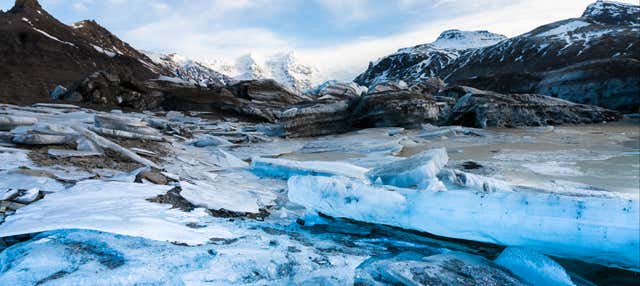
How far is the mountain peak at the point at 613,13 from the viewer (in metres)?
70.6

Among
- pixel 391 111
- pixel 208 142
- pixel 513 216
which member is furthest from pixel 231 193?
pixel 391 111

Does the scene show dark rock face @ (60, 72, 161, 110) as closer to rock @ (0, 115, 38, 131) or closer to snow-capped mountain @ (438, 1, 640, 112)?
rock @ (0, 115, 38, 131)

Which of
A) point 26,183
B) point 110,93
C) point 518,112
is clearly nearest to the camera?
point 26,183

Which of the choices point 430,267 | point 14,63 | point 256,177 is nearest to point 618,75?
point 256,177

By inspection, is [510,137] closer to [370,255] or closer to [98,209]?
[370,255]

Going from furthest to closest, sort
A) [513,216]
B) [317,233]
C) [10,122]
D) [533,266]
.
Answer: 1. [10,122]
2. [317,233]
3. [513,216]
4. [533,266]

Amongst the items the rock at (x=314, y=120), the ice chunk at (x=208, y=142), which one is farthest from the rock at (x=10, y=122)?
the rock at (x=314, y=120)

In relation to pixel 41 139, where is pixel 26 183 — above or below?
below

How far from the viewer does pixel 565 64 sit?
44500mm

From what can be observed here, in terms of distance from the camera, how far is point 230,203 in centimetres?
294

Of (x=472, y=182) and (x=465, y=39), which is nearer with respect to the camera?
(x=472, y=182)

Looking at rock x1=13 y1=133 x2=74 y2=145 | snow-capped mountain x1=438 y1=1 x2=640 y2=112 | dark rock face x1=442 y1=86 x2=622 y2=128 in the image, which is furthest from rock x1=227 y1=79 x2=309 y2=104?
rock x1=13 y1=133 x2=74 y2=145

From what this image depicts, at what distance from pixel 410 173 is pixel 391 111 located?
8.47 m

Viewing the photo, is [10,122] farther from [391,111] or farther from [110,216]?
[391,111]
